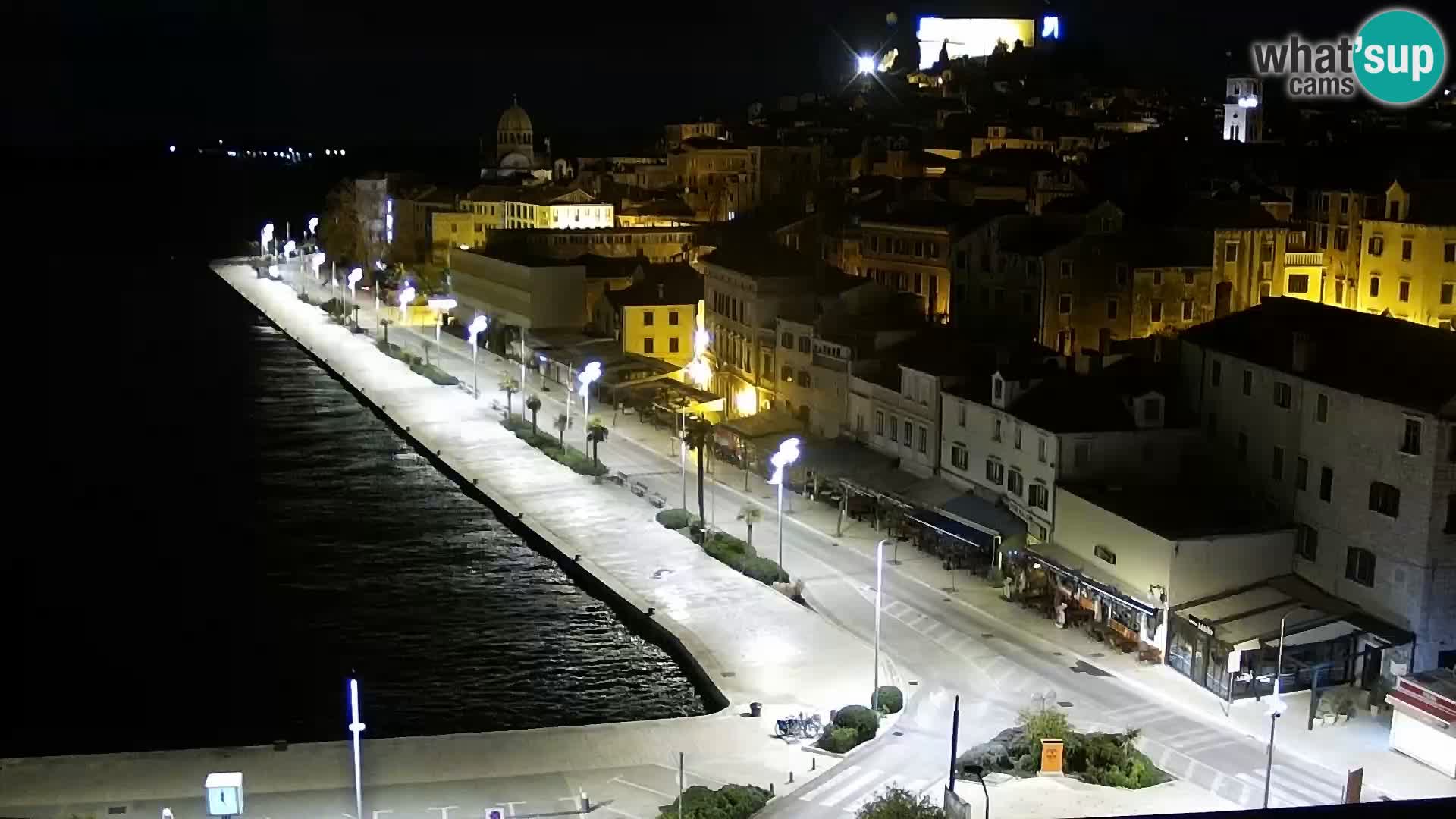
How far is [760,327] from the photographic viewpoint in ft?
189

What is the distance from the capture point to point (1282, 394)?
36.6m

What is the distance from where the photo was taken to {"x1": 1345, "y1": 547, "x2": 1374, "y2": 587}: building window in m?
33.4

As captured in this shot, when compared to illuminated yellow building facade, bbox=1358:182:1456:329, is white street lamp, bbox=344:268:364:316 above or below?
below

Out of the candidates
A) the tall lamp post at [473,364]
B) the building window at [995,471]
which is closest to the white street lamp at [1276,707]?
the building window at [995,471]

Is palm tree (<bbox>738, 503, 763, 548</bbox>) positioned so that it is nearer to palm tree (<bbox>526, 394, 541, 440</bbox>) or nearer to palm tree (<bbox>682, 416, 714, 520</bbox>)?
palm tree (<bbox>682, 416, 714, 520</bbox>)

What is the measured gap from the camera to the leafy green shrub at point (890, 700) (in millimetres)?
29781

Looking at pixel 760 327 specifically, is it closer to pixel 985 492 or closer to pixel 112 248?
pixel 985 492

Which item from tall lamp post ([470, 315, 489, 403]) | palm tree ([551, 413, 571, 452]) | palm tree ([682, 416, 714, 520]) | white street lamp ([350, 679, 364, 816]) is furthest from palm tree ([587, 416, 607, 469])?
white street lamp ([350, 679, 364, 816])

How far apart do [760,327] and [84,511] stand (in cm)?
2314

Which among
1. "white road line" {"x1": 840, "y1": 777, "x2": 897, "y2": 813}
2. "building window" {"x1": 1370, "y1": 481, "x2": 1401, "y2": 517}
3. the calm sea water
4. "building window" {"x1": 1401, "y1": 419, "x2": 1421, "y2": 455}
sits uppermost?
"building window" {"x1": 1401, "y1": 419, "x2": 1421, "y2": 455}

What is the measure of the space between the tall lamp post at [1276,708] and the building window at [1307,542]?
2.71 m

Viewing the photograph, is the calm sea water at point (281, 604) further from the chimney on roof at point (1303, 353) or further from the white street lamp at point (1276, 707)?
the chimney on roof at point (1303, 353)

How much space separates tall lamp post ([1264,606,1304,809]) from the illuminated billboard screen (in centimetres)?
11858

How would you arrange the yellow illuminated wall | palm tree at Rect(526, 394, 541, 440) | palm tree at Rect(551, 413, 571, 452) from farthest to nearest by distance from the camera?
the yellow illuminated wall → palm tree at Rect(526, 394, 541, 440) → palm tree at Rect(551, 413, 571, 452)
